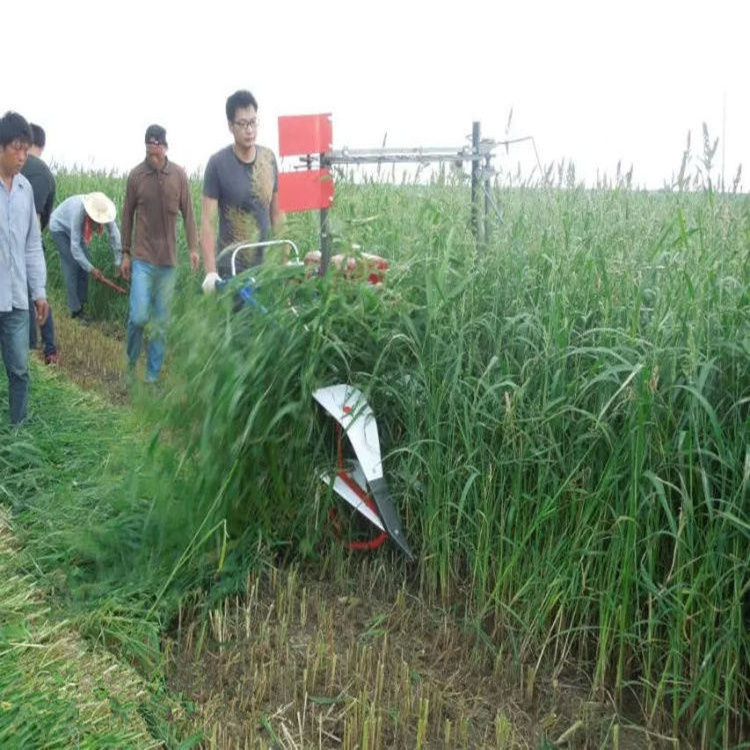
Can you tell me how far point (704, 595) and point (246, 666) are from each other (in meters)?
1.53

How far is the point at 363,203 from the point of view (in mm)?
5387

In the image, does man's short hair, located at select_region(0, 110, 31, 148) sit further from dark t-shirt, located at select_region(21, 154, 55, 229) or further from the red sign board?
dark t-shirt, located at select_region(21, 154, 55, 229)

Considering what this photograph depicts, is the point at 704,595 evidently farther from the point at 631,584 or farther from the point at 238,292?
the point at 238,292

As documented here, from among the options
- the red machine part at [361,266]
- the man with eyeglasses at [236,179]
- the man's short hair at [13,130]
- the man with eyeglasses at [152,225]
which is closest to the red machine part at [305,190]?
the red machine part at [361,266]

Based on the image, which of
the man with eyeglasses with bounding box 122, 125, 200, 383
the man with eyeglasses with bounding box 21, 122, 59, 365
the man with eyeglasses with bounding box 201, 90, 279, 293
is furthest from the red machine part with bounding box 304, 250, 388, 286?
the man with eyeglasses with bounding box 21, 122, 59, 365

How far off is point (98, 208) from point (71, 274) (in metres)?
0.97

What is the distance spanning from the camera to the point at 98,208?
10164 millimetres

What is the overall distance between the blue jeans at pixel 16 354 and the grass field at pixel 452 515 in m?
1.83

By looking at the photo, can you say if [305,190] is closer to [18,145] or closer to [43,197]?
[18,145]

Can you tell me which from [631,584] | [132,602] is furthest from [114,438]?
[631,584]

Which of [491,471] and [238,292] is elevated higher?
[238,292]

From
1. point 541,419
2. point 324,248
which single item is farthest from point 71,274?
point 541,419

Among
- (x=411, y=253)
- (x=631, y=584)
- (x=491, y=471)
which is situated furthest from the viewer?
(x=411, y=253)

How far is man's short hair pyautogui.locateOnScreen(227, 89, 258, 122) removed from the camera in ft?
20.1
